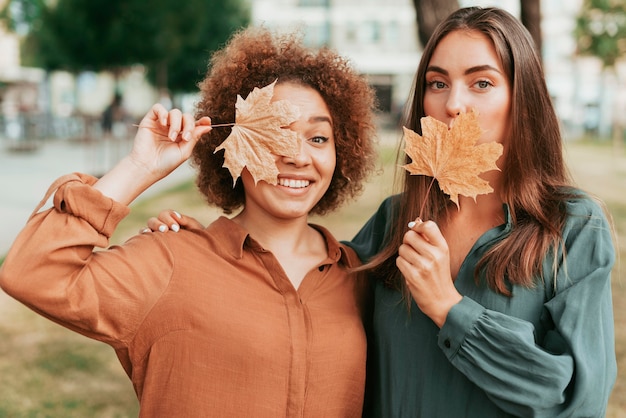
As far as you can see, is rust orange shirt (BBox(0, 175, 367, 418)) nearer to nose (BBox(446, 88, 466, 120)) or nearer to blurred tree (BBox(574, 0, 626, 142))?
nose (BBox(446, 88, 466, 120))

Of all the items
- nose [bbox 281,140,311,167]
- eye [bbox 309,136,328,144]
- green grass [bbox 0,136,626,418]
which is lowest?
green grass [bbox 0,136,626,418]

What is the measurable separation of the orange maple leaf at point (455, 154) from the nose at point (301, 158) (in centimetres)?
34

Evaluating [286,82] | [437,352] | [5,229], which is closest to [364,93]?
[286,82]

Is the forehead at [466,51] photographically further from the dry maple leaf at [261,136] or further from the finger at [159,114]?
the finger at [159,114]

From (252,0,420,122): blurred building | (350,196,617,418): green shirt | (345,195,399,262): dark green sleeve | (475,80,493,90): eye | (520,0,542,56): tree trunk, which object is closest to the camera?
(350,196,617,418): green shirt

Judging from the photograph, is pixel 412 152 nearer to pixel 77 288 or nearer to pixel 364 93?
pixel 364 93

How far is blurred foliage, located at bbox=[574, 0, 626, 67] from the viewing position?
110 ft

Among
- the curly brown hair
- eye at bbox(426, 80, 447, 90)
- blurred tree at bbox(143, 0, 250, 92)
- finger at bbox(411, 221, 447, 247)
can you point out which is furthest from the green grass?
blurred tree at bbox(143, 0, 250, 92)

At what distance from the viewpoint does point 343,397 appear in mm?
2305

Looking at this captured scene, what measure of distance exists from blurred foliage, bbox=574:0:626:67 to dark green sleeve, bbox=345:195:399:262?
34.6 metres

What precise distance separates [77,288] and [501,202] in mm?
1400

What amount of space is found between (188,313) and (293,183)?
1.85 ft

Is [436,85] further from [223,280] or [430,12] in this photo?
[430,12]

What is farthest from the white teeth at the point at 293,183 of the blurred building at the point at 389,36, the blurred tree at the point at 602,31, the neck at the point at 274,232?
the blurred building at the point at 389,36
